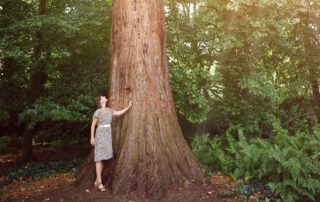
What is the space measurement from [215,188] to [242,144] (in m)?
1.34

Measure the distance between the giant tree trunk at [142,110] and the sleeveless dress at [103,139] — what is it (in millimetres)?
200

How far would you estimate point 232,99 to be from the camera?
1197 cm

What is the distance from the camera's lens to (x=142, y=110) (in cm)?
774

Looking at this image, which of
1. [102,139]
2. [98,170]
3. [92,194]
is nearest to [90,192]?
[92,194]

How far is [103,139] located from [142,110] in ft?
3.39

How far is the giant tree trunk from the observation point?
7469mm

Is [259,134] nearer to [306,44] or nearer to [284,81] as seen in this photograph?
[284,81]

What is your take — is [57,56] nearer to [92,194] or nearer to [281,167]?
[92,194]

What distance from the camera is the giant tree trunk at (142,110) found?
7469mm

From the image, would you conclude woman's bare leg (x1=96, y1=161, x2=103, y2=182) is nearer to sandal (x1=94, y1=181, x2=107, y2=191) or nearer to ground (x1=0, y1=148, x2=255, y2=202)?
sandal (x1=94, y1=181, x2=107, y2=191)

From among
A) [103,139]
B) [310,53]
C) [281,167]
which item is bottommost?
[281,167]

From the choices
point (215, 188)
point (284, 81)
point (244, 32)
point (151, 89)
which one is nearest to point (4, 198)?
point (151, 89)

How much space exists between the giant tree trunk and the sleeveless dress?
0.20 m

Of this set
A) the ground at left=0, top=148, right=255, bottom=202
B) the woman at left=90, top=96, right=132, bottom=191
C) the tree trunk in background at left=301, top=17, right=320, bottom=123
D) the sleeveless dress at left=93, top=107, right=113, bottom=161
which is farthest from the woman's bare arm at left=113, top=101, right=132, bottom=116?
the tree trunk in background at left=301, top=17, right=320, bottom=123
